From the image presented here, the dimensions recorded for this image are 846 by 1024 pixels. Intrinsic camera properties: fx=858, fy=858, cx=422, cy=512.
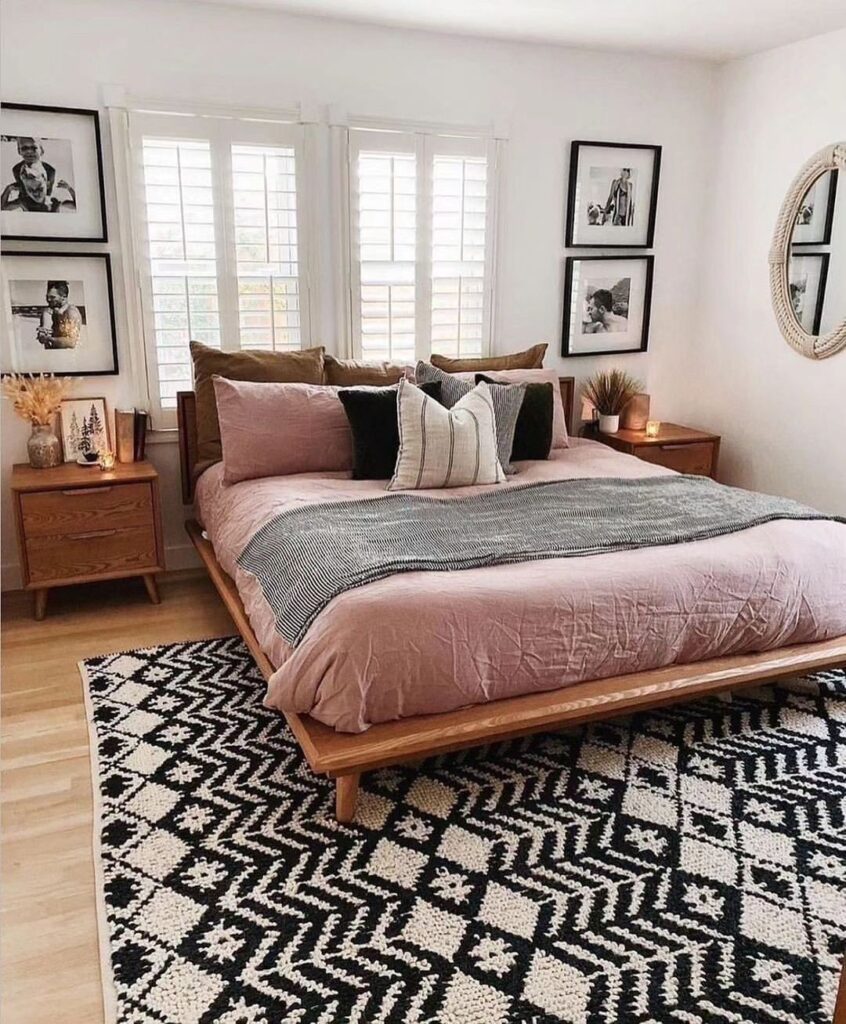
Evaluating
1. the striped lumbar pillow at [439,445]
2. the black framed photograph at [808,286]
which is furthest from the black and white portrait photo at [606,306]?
the striped lumbar pillow at [439,445]

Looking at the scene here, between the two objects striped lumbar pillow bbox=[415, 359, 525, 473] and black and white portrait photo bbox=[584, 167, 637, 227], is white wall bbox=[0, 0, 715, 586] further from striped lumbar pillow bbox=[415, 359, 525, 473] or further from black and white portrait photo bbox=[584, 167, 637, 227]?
striped lumbar pillow bbox=[415, 359, 525, 473]

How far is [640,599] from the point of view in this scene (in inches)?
98.3

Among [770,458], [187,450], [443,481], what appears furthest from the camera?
[770,458]

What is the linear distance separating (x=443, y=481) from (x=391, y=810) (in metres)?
1.39

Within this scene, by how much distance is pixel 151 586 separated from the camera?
374 centimetres

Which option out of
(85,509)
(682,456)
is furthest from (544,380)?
(85,509)

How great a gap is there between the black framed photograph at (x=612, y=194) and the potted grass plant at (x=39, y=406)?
2.67 metres

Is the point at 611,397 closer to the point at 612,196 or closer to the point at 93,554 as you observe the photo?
the point at 612,196

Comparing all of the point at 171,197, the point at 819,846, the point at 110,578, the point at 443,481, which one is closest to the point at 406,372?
the point at 443,481

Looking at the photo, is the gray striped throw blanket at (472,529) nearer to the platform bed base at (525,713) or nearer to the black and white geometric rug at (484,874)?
the platform bed base at (525,713)

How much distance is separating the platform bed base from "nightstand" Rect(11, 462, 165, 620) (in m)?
1.04

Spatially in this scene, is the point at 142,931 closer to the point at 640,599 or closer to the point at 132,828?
the point at 132,828

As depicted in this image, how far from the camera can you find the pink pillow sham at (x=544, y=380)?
4.03m

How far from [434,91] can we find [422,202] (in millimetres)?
516
